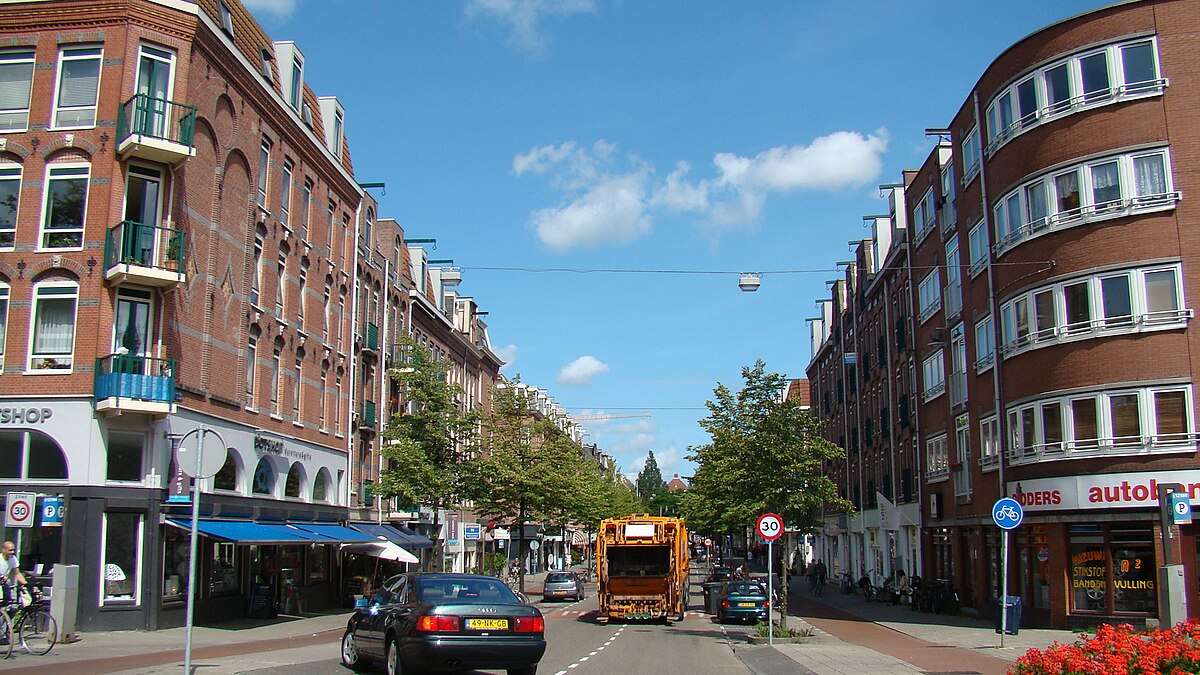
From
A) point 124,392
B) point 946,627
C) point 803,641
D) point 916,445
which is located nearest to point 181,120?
point 124,392

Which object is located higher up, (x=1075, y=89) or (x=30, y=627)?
(x=1075, y=89)

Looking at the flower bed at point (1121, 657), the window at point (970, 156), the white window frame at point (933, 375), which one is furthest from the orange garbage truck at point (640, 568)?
the flower bed at point (1121, 657)

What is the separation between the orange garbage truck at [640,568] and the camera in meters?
31.6

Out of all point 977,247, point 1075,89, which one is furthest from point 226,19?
point 977,247

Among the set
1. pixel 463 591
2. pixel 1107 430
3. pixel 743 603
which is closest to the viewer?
pixel 463 591

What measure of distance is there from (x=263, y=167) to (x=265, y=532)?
37.3 ft

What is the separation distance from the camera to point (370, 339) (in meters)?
43.5

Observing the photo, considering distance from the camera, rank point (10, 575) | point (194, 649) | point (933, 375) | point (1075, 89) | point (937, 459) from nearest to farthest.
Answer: point (10, 575) < point (194, 649) < point (1075, 89) < point (937, 459) < point (933, 375)

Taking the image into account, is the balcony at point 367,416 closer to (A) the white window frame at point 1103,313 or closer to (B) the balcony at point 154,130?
(B) the balcony at point 154,130

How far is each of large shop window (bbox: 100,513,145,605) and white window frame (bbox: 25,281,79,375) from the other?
3.55 m

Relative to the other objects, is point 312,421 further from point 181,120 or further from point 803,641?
point 803,641

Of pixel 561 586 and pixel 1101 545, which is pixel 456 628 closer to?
pixel 1101 545

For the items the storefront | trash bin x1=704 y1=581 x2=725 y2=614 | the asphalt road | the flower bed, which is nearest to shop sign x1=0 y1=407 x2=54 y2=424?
the asphalt road

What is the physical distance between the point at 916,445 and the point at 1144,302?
56.8ft
